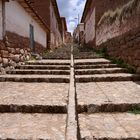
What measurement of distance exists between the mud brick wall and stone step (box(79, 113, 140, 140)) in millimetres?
4028

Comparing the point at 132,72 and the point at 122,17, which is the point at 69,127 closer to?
the point at 132,72

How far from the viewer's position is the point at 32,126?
4.26m

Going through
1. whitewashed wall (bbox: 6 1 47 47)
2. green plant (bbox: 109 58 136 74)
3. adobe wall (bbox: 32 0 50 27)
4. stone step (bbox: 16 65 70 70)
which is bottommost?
stone step (bbox: 16 65 70 70)

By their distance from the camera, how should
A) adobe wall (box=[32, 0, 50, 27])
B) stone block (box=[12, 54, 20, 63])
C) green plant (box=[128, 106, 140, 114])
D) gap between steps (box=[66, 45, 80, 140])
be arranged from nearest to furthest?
gap between steps (box=[66, 45, 80, 140]) < green plant (box=[128, 106, 140, 114]) < stone block (box=[12, 54, 20, 63]) < adobe wall (box=[32, 0, 50, 27])

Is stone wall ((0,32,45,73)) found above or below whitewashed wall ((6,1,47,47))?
below

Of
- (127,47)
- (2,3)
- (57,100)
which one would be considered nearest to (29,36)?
(2,3)

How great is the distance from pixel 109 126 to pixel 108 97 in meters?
1.60

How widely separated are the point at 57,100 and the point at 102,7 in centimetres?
1670

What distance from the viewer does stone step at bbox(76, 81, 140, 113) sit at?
505cm

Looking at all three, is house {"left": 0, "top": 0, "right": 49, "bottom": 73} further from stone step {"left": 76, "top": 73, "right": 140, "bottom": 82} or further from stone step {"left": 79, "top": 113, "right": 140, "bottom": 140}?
stone step {"left": 79, "top": 113, "right": 140, "bottom": 140}

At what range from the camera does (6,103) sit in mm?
5227

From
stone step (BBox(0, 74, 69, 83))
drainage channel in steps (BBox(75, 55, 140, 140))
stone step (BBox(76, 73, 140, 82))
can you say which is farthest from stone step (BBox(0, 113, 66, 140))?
stone step (BBox(76, 73, 140, 82))

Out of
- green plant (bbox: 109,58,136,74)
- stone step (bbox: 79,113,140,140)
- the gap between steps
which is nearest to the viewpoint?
stone step (bbox: 79,113,140,140)

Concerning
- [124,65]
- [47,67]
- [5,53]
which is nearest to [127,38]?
[124,65]
